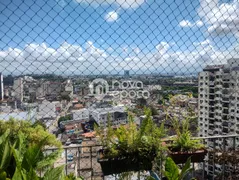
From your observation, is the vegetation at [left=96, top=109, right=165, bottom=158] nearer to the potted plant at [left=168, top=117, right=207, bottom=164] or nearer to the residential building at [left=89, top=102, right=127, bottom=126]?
the residential building at [left=89, top=102, right=127, bottom=126]

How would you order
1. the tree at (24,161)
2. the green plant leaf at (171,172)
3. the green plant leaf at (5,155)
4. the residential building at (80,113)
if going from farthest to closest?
the residential building at (80,113) → the green plant leaf at (171,172) → the green plant leaf at (5,155) → the tree at (24,161)

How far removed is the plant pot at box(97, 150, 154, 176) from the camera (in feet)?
5.70

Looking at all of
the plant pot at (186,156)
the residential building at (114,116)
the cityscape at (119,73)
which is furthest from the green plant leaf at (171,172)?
the residential building at (114,116)

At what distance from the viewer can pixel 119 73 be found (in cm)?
189

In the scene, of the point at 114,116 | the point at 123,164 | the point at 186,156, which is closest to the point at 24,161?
the point at 123,164

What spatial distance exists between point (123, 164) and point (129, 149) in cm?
13

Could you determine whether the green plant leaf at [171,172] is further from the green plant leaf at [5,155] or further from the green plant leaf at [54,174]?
the green plant leaf at [5,155]

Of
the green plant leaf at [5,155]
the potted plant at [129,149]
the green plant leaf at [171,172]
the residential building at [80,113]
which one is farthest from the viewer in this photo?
the residential building at [80,113]

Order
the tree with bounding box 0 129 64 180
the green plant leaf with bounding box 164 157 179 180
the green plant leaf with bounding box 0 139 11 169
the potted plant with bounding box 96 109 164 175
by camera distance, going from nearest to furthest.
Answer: the tree with bounding box 0 129 64 180 < the green plant leaf with bounding box 0 139 11 169 < the green plant leaf with bounding box 164 157 179 180 < the potted plant with bounding box 96 109 164 175

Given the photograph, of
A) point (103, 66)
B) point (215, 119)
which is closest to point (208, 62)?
point (103, 66)

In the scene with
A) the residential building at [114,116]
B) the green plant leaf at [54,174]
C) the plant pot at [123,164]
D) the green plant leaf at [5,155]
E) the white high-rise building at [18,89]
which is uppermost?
the white high-rise building at [18,89]

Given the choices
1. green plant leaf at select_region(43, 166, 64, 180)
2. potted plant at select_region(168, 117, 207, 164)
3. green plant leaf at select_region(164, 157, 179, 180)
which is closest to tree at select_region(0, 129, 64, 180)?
green plant leaf at select_region(43, 166, 64, 180)

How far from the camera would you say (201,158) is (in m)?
1.98

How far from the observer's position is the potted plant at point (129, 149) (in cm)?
174
